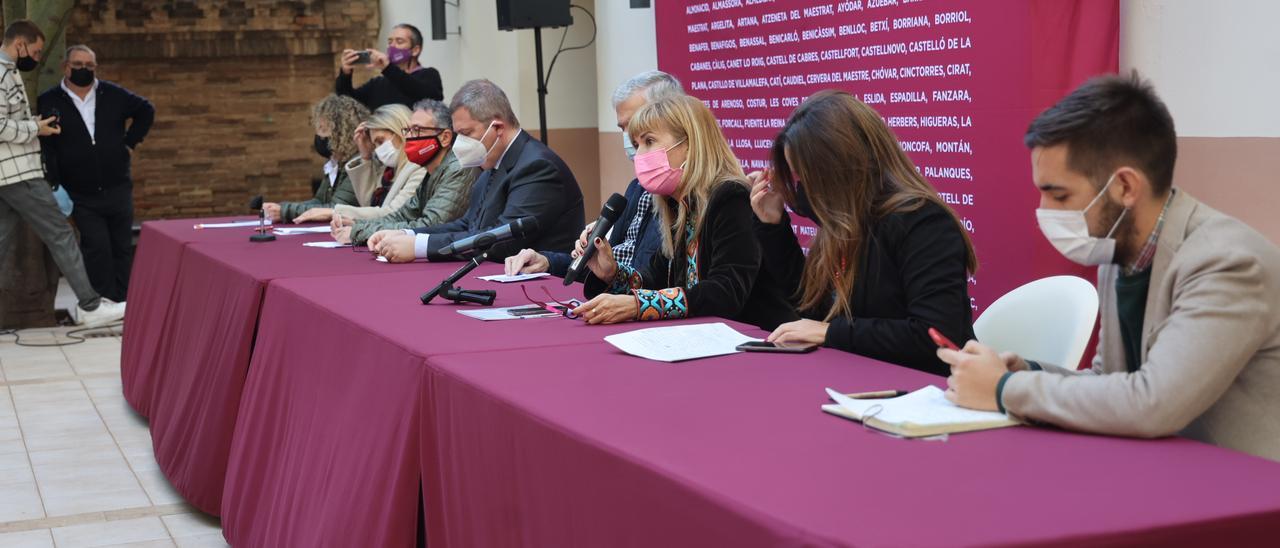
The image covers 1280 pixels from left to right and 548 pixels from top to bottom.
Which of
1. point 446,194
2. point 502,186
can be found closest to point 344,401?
point 502,186

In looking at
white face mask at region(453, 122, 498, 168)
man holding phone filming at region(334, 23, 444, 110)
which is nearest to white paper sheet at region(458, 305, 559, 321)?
white face mask at region(453, 122, 498, 168)

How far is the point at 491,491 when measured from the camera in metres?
2.06

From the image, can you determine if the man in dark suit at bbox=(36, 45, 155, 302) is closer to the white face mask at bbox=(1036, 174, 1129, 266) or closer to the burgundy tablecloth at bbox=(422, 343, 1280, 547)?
the burgundy tablecloth at bbox=(422, 343, 1280, 547)

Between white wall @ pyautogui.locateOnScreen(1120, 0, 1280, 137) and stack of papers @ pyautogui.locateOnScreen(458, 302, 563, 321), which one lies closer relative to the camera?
stack of papers @ pyautogui.locateOnScreen(458, 302, 563, 321)

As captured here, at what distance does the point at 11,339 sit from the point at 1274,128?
6.39 metres

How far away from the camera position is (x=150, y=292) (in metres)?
5.18

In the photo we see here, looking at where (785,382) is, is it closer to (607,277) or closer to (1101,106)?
(1101,106)

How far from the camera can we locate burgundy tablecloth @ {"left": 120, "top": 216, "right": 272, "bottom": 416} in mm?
4848

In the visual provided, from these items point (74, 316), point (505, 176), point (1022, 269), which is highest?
point (505, 176)

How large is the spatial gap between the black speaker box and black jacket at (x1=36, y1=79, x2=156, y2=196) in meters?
2.45

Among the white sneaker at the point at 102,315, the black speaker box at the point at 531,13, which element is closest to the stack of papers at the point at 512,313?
the black speaker box at the point at 531,13

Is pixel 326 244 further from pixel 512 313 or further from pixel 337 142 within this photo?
pixel 512 313

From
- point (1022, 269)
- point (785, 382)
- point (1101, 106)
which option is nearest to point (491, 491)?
point (785, 382)

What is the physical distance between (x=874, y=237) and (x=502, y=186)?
203 cm
